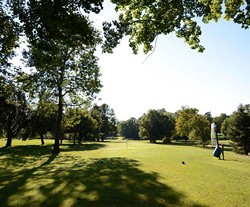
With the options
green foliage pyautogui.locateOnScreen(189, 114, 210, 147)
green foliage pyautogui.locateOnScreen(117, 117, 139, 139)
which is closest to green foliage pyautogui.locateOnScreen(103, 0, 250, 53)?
green foliage pyautogui.locateOnScreen(189, 114, 210, 147)

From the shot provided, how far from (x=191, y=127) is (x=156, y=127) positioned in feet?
→ 72.8

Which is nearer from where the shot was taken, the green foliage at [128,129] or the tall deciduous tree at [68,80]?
the tall deciduous tree at [68,80]

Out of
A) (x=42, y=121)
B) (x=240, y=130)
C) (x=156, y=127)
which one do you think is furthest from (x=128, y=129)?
(x=240, y=130)

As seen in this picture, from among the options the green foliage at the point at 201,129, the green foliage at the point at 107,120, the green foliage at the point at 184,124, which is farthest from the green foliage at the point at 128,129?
the green foliage at the point at 201,129

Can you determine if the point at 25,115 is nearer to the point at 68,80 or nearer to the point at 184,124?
the point at 68,80

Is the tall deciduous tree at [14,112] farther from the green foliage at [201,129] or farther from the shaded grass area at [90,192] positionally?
the green foliage at [201,129]

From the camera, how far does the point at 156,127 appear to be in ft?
285

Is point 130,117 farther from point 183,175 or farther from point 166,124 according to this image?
point 183,175

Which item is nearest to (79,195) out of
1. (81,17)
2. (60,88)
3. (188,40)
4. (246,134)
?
(81,17)

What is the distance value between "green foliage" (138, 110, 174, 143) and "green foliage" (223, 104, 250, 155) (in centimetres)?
3956

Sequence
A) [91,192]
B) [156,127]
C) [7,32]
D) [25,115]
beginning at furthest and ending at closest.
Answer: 1. [156,127]
2. [25,115]
3. [7,32]
4. [91,192]

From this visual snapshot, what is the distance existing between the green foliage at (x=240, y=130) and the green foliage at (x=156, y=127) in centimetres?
3956

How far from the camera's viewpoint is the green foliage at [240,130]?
151ft

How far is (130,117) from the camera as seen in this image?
174250mm
